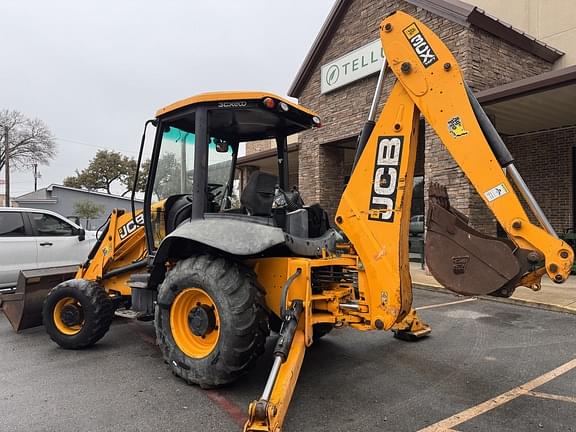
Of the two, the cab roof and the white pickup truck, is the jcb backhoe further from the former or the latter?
the white pickup truck

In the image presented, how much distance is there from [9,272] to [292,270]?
6043mm

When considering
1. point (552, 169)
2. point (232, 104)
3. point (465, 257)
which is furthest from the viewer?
point (552, 169)

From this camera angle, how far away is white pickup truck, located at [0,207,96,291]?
772cm

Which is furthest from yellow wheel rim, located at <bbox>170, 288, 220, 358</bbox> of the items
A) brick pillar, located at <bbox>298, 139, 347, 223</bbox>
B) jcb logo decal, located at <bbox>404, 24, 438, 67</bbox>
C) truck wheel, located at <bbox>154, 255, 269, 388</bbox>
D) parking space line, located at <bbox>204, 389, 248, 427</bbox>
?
brick pillar, located at <bbox>298, 139, 347, 223</bbox>

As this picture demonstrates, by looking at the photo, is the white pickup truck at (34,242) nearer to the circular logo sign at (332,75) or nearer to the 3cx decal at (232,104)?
the 3cx decal at (232,104)

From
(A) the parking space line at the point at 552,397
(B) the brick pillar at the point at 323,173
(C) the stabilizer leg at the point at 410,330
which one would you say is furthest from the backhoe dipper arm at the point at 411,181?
(B) the brick pillar at the point at 323,173

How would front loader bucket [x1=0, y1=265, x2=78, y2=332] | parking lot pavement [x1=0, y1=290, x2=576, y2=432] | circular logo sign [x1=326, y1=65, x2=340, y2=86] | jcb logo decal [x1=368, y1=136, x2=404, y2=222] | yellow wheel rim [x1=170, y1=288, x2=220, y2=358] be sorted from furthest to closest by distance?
1. circular logo sign [x1=326, y1=65, x2=340, y2=86]
2. front loader bucket [x1=0, y1=265, x2=78, y2=332]
3. yellow wheel rim [x1=170, y1=288, x2=220, y2=358]
4. jcb logo decal [x1=368, y1=136, x2=404, y2=222]
5. parking lot pavement [x1=0, y1=290, x2=576, y2=432]

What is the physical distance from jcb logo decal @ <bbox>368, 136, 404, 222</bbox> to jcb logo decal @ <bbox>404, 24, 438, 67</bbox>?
2.02 feet

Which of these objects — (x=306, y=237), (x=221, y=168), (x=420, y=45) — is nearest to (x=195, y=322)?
(x=306, y=237)

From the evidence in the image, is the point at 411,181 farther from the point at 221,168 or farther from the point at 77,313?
the point at 77,313

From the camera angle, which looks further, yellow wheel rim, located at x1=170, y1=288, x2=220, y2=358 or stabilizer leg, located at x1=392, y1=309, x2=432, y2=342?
stabilizer leg, located at x1=392, y1=309, x2=432, y2=342

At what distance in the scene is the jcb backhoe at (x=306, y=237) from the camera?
3.32m

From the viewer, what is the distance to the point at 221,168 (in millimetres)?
5203

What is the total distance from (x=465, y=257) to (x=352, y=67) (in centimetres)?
1063
